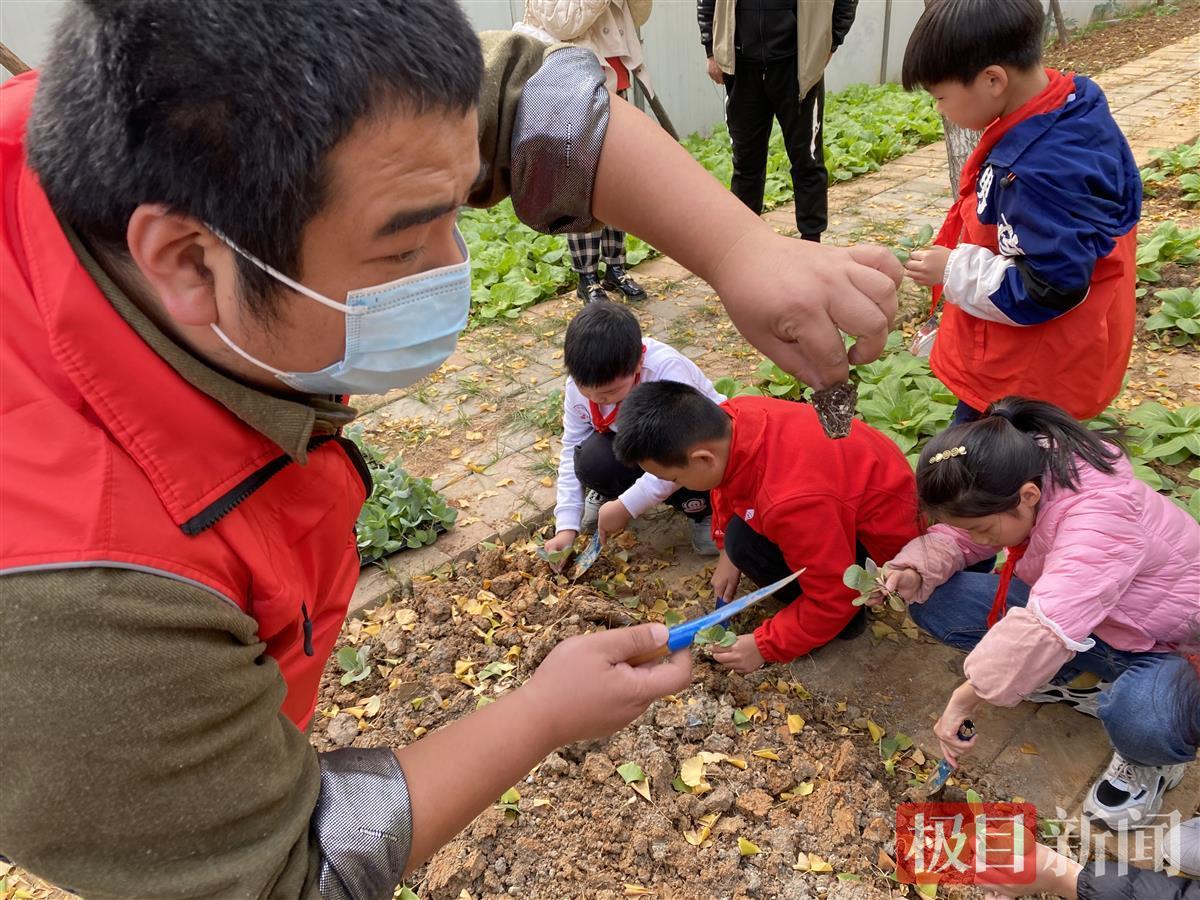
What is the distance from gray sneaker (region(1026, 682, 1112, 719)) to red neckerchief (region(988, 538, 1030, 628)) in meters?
0.21

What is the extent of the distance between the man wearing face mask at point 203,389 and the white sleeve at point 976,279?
188 centimetres

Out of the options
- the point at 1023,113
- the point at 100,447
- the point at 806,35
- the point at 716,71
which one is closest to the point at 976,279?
the point at 1023,113

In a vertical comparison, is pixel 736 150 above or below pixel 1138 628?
above

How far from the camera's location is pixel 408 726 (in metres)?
2.54

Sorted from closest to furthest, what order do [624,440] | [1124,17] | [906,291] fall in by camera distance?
[624,440] → [906,291] → [1124,17]

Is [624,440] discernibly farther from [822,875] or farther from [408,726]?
[822,875]

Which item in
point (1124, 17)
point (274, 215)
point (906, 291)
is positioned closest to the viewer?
point (274, 215)

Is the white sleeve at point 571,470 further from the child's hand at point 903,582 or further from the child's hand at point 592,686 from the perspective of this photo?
the child's hand at point 592,686

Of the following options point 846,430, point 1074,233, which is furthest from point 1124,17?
point 846,430

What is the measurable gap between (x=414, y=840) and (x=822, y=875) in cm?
124

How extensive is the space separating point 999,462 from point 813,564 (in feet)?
2.07

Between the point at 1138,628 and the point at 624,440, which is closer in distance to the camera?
the point at 1138,628

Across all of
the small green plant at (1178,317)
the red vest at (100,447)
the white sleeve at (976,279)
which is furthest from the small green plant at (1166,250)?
the red vest at (100,447)

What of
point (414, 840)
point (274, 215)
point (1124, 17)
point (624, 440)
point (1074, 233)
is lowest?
point (1124, 17)
